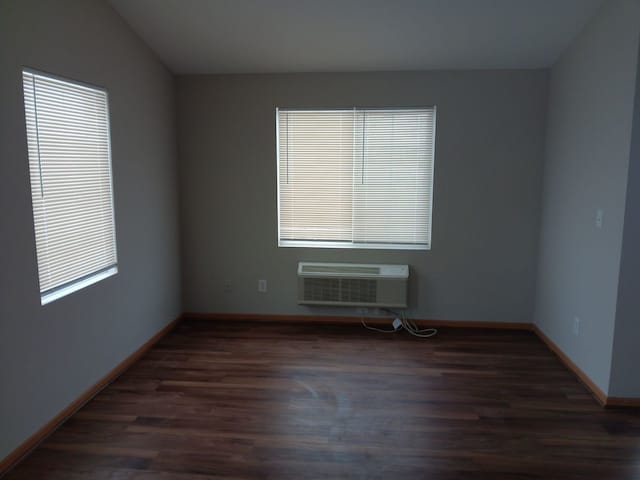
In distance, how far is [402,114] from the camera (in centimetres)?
407

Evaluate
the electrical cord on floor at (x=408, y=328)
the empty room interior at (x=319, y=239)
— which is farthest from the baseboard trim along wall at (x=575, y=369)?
the electrical cord on floor at (x=408, y=328)

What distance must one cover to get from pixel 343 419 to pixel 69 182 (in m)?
2.20

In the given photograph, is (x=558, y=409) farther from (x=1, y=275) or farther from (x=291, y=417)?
(x=1, y=275)

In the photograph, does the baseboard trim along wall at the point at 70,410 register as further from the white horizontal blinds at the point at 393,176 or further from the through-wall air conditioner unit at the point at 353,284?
the white horizontal blinds at the point at 393,176

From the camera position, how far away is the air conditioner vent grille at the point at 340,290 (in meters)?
4.16

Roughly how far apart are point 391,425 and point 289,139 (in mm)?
2667

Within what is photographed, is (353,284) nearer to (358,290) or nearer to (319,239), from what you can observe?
(358,290)

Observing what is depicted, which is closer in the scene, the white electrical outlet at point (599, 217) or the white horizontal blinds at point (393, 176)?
the white electrical outlet at point (599, 217)

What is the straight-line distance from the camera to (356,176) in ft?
13.8

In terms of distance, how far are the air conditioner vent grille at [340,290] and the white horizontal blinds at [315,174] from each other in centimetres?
43

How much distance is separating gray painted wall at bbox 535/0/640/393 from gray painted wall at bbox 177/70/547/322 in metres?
0.24

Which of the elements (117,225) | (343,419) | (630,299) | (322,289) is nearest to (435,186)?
(322,289)


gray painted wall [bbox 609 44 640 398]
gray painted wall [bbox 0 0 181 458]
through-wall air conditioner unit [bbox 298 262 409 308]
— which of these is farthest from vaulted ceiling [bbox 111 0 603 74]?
through-wall air conditioner unit [bbox 298 262 409 308]

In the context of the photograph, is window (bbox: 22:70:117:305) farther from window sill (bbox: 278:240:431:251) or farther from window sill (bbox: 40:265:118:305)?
window sill (bbox: 278:240:431:251)
